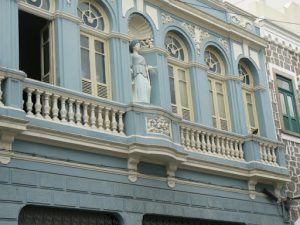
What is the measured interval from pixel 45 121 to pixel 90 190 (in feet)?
5.26

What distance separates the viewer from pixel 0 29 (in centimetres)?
1098

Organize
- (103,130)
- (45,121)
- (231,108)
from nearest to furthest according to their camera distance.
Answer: (45,121)
(103,130)
(231,108)

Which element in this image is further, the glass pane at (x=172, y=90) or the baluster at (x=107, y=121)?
the glass pane at (x=172, y=90)

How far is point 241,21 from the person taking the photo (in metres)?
17.1

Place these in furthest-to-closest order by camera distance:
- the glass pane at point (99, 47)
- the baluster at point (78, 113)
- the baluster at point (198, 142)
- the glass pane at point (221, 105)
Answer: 1. the glass pane at point (221, 105)
2. the baluster at point (198, 142)
3. the glass pane at point (99, 47)
4. the baluster at point (78, 113)

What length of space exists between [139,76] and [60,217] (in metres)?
3.82

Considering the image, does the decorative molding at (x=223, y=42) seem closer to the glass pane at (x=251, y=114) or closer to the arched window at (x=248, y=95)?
the arched window at (x=248, y=95)

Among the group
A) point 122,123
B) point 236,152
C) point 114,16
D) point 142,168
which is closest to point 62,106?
point 122,123

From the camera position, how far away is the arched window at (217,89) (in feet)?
50.7

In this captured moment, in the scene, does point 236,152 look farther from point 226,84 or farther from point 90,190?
point 90,190

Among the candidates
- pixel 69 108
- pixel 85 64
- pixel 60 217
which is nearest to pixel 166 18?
pixel 85 64

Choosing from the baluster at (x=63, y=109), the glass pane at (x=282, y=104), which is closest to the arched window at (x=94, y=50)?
the baluster at (x=63, y=109)

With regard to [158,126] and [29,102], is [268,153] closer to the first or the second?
[158,126]

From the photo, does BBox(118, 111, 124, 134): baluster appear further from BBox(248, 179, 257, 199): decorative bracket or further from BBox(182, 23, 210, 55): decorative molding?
BBox(248, 179, 257, 199): decorative bracket
